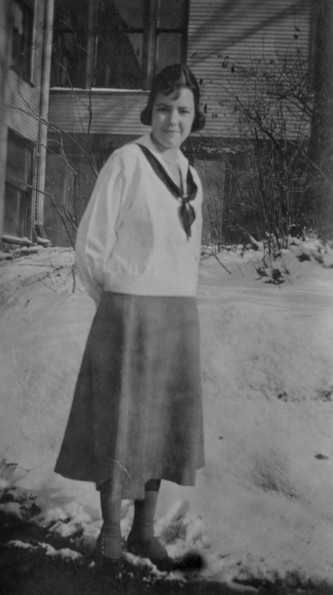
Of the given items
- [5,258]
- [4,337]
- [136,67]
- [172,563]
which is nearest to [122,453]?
[172,563]

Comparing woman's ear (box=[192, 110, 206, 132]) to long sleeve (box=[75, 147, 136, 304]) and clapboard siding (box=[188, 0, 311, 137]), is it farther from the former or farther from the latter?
long sleeve (box=[75, 147, 136, 304])

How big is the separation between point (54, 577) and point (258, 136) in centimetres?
138

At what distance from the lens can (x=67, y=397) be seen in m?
1.68

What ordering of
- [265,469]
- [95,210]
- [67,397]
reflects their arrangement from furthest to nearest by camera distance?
[67,397] → [265,469] → [95,210]

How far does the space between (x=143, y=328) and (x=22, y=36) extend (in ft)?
3.34

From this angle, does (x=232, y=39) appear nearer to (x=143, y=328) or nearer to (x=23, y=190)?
(x=23, y=190)

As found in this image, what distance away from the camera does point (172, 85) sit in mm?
1458

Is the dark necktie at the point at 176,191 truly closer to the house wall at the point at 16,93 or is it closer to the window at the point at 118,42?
the window at the point at 118,42

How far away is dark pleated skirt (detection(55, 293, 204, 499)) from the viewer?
56.7 inches

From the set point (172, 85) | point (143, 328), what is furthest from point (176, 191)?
point (143, 328)

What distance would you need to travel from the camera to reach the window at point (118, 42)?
160cm

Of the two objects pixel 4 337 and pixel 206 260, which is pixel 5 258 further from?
pixel 206 260

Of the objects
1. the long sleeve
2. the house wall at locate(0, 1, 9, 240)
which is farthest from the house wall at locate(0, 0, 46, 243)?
the long sleeve

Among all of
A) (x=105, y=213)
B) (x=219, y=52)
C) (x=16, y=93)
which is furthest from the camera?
(x=16, y=93)
